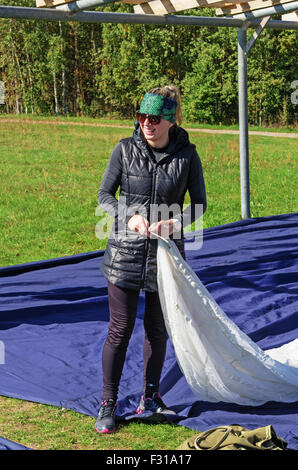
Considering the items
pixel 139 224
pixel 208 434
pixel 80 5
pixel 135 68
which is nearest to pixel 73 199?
pixel 80 5

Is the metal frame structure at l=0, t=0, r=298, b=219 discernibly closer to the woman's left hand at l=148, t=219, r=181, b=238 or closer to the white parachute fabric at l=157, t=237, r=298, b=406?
the woman's left hand at l=148, t=219, r=181, b=238

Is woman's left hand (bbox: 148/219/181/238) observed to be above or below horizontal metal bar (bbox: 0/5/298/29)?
below

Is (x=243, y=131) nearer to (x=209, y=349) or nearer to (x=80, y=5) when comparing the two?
(x=80, y=5)

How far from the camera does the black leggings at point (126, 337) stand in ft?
11.9

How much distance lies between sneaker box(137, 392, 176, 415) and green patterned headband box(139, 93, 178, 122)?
1.52 meters

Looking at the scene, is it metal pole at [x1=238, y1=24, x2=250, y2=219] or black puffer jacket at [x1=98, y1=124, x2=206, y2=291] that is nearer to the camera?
black puffer jacket at [x1=98, y1=124, x2=206, y2=291]

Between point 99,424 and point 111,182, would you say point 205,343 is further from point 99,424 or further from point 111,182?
point 111,182

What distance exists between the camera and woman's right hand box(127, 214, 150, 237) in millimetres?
3486

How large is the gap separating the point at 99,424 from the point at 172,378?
733 millimetres

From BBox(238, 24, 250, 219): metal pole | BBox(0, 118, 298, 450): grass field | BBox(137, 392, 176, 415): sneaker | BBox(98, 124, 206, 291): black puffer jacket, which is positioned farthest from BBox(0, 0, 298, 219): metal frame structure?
BBox(137, 392, 176, 415): sneaker

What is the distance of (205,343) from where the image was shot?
374cm

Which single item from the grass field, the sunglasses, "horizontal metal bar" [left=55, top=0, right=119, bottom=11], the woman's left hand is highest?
"horizontal metal bar" [left=55, top=0, right=119, bottom=11]

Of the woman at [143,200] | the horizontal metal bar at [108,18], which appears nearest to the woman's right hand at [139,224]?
the woman at [143,200]
